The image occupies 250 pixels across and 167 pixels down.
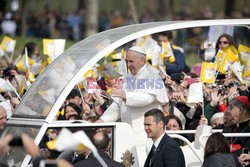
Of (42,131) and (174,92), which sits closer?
(42,131)

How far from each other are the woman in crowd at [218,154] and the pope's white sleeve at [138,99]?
73.0 inches

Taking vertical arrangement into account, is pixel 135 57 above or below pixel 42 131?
above

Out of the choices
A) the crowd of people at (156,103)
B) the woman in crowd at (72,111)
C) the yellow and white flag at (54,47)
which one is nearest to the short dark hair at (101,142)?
the crowd of people at (156,103)

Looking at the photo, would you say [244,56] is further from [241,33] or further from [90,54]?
[241,33]

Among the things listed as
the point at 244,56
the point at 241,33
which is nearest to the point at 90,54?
the point at 244,56

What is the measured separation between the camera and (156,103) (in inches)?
548

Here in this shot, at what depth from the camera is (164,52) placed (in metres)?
18.0

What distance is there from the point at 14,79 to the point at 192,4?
4373 cm

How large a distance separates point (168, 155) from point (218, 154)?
2.42 ft

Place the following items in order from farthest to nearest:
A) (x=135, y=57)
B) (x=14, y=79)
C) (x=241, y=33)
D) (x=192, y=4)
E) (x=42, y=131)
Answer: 1. (x=192, y=4)
2. (x=241, y=33)
3. (x=14, y=79)
4. (x=135, y=57)
5. (x=42, y=131)

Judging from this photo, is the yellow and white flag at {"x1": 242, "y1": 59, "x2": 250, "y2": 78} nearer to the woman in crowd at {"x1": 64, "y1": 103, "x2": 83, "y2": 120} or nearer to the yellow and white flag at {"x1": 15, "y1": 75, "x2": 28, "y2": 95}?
the woman in crowd at {"x1": 64, "y1": 103, "x2": 83, "y2": 120}

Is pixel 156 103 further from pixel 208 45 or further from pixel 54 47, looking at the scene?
pixel 54 47

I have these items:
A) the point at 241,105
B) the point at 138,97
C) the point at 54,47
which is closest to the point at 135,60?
the point at 138,97

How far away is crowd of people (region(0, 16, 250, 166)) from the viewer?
13328mm
